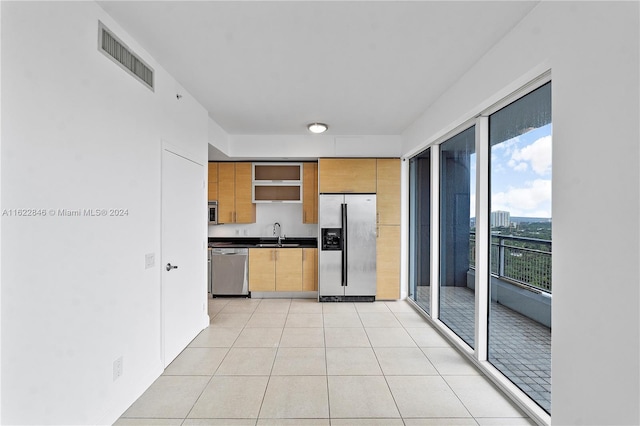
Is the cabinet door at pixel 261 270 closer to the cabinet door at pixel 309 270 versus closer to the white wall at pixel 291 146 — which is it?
the cabinet door at pixel 309 270

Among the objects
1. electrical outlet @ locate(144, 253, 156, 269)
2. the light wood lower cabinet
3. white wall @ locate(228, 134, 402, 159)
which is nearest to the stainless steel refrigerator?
the light wood lower cabinet

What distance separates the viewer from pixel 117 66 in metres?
2.28

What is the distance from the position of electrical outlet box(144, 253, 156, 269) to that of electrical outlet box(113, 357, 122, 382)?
0.68m

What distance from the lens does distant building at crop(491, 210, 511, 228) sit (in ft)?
8.75

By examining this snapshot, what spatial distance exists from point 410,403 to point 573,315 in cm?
132

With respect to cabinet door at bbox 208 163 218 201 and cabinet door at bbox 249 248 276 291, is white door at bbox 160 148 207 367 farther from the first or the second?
cabinet door at bbox 208 163 218 201

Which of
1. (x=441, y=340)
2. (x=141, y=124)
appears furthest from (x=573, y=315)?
(x=141, y=124)

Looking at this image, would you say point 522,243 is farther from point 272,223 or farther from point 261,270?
point 272,223

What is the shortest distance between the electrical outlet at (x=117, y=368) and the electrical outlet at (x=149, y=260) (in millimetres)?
679

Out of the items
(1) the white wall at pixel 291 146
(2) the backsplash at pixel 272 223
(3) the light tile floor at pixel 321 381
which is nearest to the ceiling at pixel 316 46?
(1) the white wall at pixel 291 146

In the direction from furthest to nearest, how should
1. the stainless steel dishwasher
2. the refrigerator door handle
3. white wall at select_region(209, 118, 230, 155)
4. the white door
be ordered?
the stainless steel dishwasher → the refrigerator door handle → white wall at select_region(209, 118, 230, 155) → the white door

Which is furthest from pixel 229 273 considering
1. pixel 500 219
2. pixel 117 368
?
pixel 500 219

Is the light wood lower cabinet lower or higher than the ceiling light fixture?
lower

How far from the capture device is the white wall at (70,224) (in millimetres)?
1595
